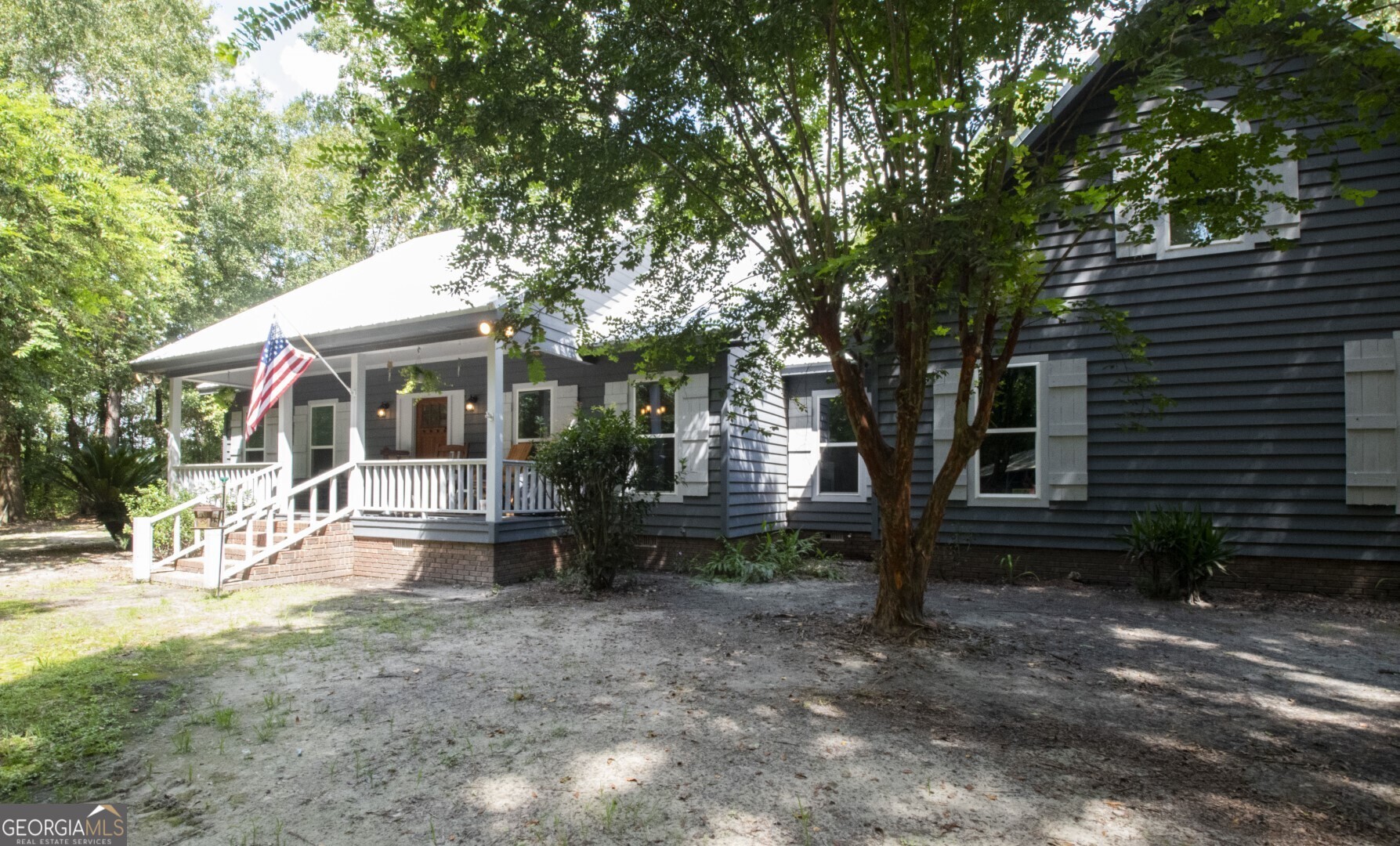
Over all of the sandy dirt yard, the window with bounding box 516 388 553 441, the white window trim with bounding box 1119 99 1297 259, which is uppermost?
the white window trim with bounding box 1119 99 1297 259

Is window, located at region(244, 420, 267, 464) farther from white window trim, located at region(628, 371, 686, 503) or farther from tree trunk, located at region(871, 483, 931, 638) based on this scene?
tree trunk, located at region(871, 483, 931, 638)

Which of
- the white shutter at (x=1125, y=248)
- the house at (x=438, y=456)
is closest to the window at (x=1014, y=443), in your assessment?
the white shutter at (x=1125, y=248)

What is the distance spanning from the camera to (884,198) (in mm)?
4973

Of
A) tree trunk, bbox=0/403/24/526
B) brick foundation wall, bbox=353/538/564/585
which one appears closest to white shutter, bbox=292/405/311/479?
brick foundation wall, bbox=353/538/564/585

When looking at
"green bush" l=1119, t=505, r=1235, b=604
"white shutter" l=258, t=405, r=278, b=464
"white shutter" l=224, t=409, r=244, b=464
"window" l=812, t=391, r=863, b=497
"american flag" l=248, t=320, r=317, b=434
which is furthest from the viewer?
"white shutter" l=224, t=409, r=244, b=464

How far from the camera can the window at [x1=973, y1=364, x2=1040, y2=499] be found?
9.09 m

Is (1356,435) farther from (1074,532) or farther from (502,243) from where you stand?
(502,243)

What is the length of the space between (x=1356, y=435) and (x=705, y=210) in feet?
22.7

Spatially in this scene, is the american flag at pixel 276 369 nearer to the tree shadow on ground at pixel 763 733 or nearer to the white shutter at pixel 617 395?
the tree shadow on ground at pixel 763 733

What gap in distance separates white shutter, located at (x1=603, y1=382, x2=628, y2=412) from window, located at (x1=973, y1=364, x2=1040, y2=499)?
15.9 feet

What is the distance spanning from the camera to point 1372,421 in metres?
7.38

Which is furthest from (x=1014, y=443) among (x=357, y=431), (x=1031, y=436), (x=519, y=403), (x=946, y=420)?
(x=357, y=431)

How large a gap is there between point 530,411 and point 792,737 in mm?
8655

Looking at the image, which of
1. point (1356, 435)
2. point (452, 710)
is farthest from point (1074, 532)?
point (452, 710)
